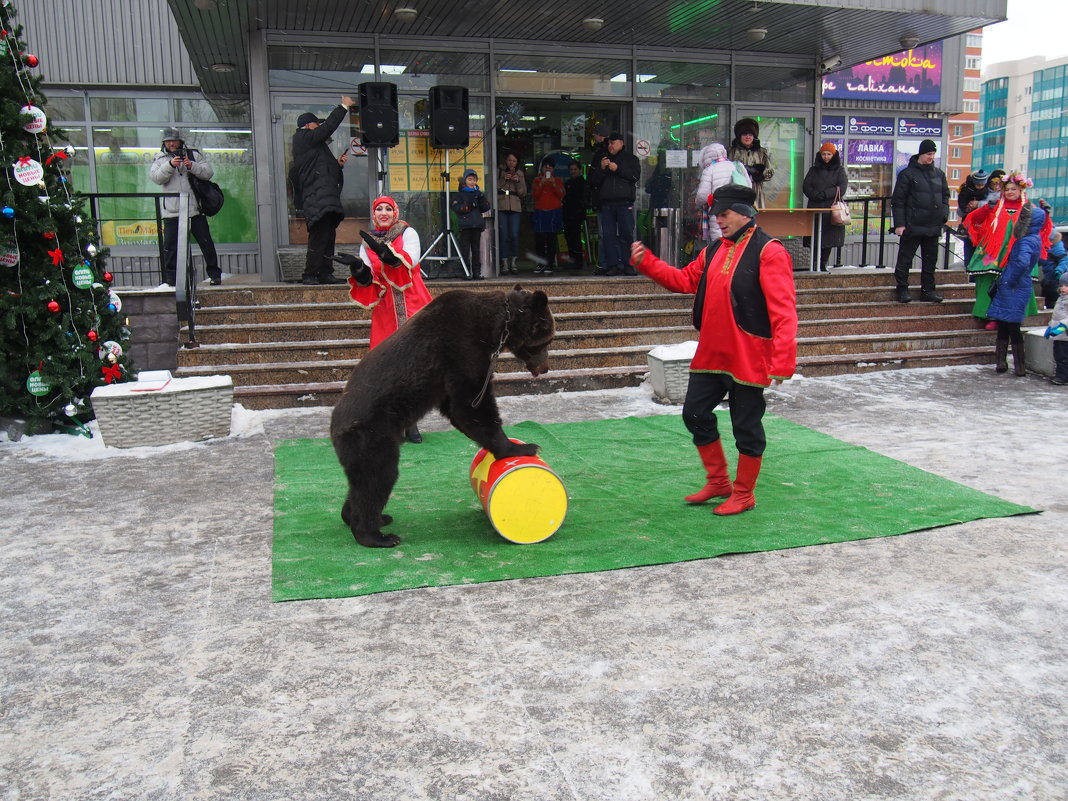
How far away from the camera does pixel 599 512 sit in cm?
541

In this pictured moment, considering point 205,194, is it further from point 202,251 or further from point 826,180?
point 826,180

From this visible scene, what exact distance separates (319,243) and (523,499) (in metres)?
6.90

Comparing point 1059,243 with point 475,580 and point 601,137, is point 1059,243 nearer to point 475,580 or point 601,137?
point 601,137

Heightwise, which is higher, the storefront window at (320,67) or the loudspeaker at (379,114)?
the storefront window at (320,67)

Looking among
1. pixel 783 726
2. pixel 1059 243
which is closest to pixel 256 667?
pixel 783 726

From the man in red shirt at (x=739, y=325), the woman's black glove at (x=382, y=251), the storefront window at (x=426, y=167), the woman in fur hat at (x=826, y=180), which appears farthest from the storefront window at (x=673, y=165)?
the man in red shirt at (x=739, y=325)

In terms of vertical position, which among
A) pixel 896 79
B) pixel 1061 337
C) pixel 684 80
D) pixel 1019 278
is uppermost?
pixel 896 79

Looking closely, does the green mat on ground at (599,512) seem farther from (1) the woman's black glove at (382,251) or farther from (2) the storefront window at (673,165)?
(2) the storefront window at (673,165)

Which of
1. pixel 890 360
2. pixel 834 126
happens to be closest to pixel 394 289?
pixel 890 360

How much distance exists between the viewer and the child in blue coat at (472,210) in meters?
12.0

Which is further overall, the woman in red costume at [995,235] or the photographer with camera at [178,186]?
the photographer with camera at [178,186]

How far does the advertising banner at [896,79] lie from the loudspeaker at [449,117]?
34.5 ft

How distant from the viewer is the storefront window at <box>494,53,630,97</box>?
12875mm

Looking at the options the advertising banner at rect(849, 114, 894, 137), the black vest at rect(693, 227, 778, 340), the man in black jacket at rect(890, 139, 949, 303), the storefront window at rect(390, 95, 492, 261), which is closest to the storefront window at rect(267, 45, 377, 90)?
the storefront window at rect(390, 95, 492, 261)
